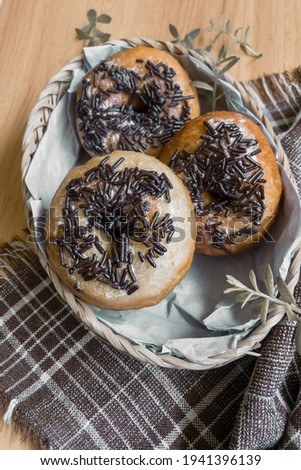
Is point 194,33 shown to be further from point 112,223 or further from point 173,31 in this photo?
point 112,223

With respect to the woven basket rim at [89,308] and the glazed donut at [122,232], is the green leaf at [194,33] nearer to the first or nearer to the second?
the woven basket rim at [89,308]

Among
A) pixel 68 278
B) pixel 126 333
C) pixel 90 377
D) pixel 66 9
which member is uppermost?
pixel 66 9

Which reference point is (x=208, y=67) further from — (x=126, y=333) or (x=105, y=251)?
(x=126, y=333)

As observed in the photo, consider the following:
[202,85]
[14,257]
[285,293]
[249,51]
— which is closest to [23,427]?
[14,257]

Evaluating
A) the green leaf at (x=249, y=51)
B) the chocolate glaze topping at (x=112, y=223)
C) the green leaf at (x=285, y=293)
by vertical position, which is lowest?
the green leaf at (x=285, y=293)

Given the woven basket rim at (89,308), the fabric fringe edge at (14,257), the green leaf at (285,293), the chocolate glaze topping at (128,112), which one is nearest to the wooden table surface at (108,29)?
the woven basket rim at (89,308)
